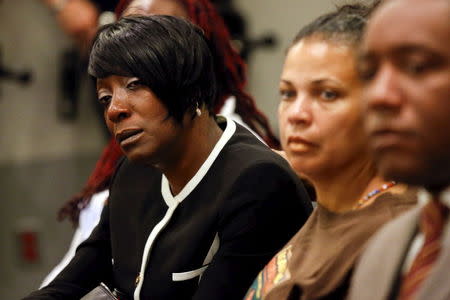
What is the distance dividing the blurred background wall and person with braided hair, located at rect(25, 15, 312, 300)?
195cm

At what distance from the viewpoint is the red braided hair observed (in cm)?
204

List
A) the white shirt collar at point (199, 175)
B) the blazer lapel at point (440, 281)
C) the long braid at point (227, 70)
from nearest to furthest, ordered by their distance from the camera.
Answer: the blazer lapel at point (440, 281) < the white shirt collar at point (199, 175) < the long braid at point (227, 70)

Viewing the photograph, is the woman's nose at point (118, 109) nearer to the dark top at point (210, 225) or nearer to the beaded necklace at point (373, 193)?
the dark top at point (210, 225)

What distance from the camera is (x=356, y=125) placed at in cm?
111

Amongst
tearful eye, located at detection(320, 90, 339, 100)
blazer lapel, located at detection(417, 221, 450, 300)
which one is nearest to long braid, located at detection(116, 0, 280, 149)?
tearful eye, located at detection(320, 90, 339, 100)

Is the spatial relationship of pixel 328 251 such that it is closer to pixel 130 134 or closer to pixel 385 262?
pixel 385 262

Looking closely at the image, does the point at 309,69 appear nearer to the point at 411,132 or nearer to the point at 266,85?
the point at 411,132

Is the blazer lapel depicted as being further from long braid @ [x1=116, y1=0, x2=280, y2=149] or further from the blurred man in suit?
long braid @ [x1=116, y1=0, x2=280, y2=149]

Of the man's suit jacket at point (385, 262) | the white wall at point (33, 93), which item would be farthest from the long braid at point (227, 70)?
the white wall at point (33, 93)

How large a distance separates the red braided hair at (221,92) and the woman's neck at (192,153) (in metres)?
0.45

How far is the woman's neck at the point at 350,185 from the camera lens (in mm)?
1154

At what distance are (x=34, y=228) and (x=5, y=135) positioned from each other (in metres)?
0.43

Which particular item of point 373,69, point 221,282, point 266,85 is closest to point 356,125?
point 373,69

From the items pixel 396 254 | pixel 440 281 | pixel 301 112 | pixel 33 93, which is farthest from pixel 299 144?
pixel 33 93
